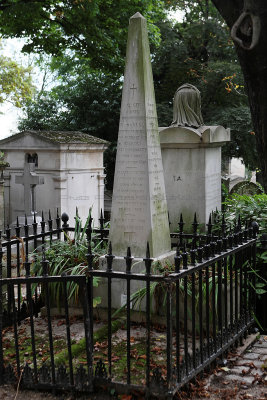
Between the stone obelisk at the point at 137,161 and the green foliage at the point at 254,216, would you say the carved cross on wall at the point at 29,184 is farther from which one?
the stone obelisk at the point at 137,161

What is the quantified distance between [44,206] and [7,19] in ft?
19.8

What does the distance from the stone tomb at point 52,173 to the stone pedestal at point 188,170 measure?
4.29m

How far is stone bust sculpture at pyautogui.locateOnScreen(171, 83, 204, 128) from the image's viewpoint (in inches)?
330

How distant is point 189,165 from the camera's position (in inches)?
320

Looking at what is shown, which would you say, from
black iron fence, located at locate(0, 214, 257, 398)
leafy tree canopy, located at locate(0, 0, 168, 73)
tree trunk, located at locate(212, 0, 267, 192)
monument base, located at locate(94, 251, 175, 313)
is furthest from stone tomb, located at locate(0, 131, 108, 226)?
tree trunk, located at locate(212, 0, 267, 192)

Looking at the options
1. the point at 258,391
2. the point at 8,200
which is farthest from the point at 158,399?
the point at 8,200

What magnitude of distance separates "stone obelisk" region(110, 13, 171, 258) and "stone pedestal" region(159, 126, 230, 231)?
2471 mm

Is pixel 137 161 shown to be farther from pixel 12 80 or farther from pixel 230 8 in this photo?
pixel 12 80

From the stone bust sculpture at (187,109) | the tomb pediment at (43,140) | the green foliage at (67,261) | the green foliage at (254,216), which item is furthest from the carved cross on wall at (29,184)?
the green foliage at (67,261)

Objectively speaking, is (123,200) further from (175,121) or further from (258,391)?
(175,121)

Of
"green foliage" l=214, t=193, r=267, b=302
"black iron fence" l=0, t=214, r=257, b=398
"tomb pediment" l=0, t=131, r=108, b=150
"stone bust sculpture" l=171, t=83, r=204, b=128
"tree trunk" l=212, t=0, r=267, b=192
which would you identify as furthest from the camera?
"tomb pediment" l=0, t=131, r=108, b=150

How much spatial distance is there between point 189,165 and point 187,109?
3.30 feet

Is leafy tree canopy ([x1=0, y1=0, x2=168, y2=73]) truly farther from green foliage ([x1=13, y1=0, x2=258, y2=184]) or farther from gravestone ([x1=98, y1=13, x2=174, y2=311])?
gravestone ([x1=98, y1=13, x2=174, y2=311])

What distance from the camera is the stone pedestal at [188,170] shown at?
8008 mm
